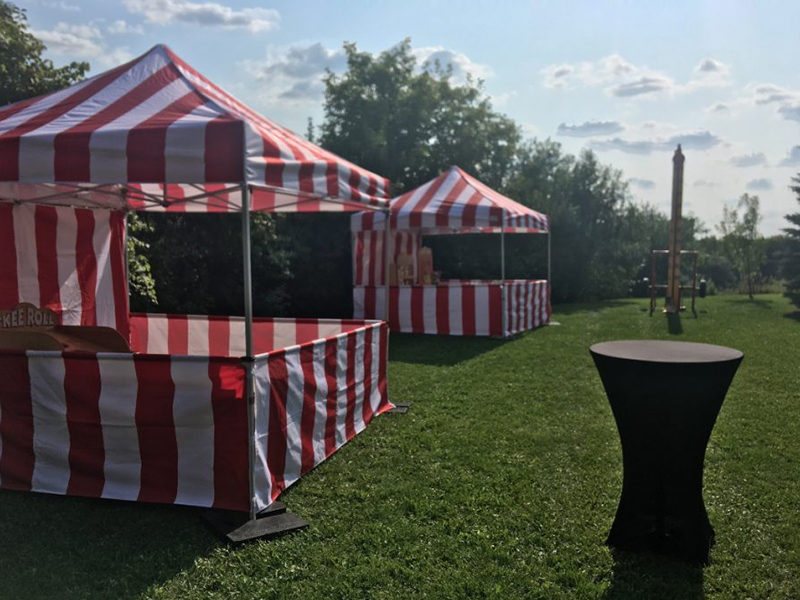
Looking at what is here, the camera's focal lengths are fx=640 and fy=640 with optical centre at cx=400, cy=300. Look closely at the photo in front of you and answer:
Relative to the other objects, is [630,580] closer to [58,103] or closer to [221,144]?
[221,144]

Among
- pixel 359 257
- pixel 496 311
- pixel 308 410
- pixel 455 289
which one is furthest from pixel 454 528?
pixel 359 257

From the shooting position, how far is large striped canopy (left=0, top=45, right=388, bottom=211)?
3320 millimetres

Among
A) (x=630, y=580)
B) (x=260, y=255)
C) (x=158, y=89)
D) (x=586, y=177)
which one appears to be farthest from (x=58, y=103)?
(x=586, y=177)

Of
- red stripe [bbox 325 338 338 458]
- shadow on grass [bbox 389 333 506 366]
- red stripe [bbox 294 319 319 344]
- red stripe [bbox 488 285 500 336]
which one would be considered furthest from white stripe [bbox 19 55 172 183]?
red stripe [bbox 488 285 500 336]

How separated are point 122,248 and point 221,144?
11.9 feet

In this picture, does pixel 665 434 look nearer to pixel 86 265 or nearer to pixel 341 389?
pixel 341 389

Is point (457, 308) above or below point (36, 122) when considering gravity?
below

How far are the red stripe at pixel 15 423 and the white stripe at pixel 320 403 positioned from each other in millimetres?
1687

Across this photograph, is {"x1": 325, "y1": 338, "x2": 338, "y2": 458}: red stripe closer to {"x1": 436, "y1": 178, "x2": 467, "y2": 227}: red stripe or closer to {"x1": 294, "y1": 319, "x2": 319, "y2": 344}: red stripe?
{"x1": 294, "y1": 319, "x2": 319, "y2": 344}: red stripe

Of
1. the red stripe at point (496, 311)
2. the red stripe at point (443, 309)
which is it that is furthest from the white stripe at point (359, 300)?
the red stripe at point (496, 311)

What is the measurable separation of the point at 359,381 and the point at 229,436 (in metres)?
1.74

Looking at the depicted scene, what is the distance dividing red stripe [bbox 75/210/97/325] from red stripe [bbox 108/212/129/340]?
0.25 metres

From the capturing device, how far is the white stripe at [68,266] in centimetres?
568

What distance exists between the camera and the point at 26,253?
17.7ft
